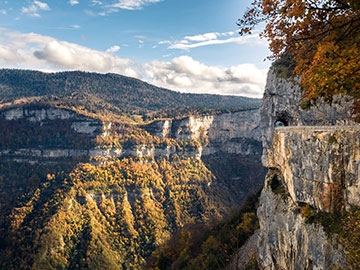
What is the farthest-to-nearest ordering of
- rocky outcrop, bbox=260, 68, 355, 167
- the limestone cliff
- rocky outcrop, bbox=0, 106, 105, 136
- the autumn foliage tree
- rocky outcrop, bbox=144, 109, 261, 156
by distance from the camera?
1. rocky outcrop, bbox=144, 109, 261, 156
2. rocky outcrop, bbox=0, 106, 105, 136
3. the limestone cliff
4. rocky outcrop, bbox=260, 68, 355, 167
5. the autumn foliage tree

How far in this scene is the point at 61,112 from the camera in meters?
145

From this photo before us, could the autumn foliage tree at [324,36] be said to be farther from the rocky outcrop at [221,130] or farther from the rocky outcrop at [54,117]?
the rocky outcrop at [54,117]

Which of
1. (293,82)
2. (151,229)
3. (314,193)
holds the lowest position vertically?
(151,229)

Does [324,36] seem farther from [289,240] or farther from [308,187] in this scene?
[289,240]

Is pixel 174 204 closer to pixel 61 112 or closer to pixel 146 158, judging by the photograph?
pixel 146 158

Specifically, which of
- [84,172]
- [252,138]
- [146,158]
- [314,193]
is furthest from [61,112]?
[314,193]

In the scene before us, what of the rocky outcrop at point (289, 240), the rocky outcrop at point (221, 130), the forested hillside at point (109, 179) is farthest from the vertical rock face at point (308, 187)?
the rocky outcrop at point (221, 130)

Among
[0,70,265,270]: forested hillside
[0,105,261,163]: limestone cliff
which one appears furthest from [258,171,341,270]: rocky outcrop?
[0,105,261,163]: limestone cliff

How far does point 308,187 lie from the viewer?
30.3 ft

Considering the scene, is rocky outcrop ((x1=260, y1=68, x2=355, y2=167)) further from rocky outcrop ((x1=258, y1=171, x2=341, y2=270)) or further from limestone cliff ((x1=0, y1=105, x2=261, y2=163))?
limestone cliff ((x1=0, y1=105, x2=261, y2=163))

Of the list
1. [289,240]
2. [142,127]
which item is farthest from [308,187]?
[142,127]

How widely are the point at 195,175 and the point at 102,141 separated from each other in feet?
193

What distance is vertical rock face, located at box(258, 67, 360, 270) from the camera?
768 cm

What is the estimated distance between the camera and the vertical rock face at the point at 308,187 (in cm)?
768
